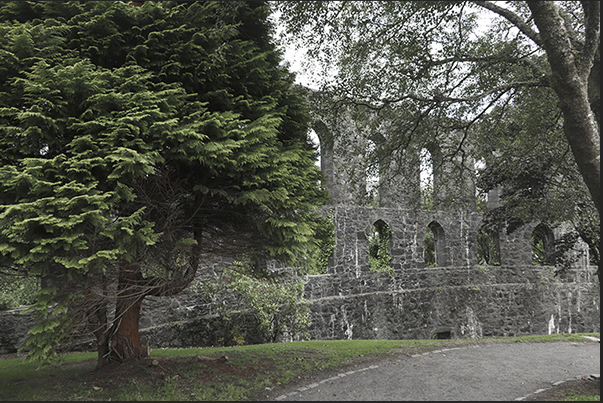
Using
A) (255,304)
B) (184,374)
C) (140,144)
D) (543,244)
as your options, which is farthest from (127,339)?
(543,244)

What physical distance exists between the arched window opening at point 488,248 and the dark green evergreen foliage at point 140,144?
42.5 feet

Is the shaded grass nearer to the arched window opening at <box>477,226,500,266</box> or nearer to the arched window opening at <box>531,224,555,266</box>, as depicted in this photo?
the arched window opening at <box>477,226,500,266</box>

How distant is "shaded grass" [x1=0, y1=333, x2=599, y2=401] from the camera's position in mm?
5297

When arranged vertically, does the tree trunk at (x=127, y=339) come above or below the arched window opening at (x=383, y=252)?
below

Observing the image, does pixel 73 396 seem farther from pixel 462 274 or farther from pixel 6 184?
pixel 462 274

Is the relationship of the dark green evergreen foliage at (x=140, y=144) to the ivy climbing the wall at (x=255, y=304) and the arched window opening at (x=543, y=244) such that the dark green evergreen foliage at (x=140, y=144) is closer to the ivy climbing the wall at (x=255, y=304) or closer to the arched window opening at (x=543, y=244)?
the ivy climbing the wall at (x=255, y=304)

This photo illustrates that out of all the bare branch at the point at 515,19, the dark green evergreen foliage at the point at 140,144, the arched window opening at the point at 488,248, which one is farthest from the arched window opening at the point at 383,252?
the bare branch at the point at 515,19

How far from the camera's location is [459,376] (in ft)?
20.5

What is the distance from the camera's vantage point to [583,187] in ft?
29.0

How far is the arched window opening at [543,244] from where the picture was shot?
16831mm

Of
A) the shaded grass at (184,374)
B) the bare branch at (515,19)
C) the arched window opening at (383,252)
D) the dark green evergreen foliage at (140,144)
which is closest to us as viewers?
the dark green evergreen foliage at (140,144)

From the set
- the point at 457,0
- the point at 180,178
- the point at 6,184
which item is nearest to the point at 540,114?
the point at 457,0

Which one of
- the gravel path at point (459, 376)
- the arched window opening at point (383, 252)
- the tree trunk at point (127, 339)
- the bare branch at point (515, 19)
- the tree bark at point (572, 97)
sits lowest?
the gravel path at point (459, 376)

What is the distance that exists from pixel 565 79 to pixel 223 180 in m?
4.56
